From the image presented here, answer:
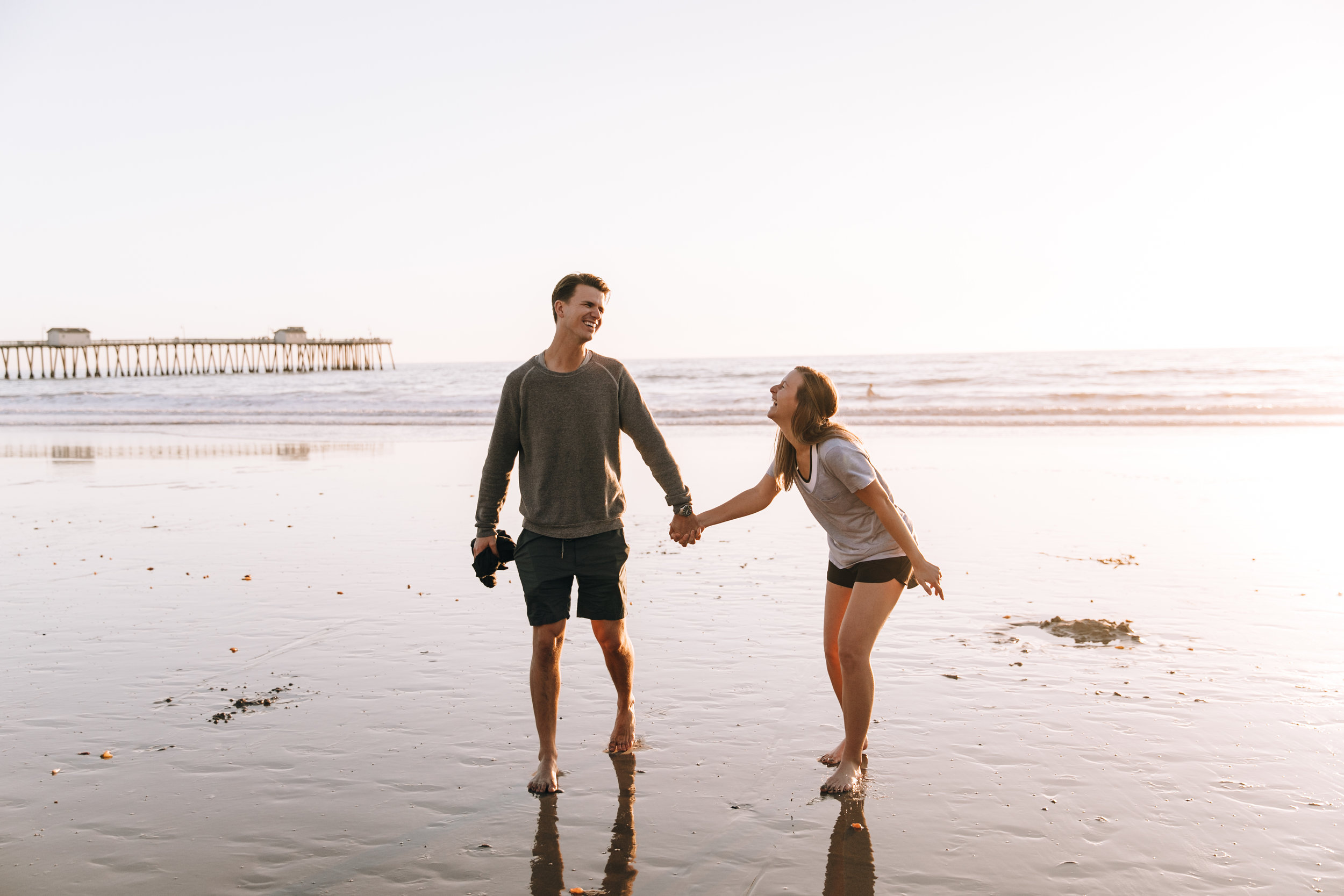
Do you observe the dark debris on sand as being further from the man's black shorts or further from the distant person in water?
the distant person in water

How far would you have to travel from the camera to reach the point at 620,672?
4340 mm

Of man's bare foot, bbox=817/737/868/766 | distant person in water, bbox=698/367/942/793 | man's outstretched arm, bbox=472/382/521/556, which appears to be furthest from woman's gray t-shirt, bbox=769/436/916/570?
man's outstretched arm, bbox=472/382/521/556

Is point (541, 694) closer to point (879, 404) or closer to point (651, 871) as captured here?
point (651, 871)

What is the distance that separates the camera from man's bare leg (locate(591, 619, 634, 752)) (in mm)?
4254

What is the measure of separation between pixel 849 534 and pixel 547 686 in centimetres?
144

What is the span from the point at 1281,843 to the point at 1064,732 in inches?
43.9

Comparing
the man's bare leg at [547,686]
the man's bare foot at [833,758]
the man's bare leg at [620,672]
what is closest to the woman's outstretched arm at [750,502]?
the man's bare leg at [620,672]

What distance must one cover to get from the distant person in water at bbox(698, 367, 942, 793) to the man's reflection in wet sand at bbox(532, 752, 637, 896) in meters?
0.71

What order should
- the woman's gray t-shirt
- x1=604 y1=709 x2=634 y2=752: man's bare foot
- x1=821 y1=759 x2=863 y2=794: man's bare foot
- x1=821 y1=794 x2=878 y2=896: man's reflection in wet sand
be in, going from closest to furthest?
x1=821 y1=794 x2=878 y2=896: man's reflection in wet sand
x1=821 y1=759 x2=863 y2=794: man's bare foot
the woman's gray t-shirt
x1=604 y1=709 x2=634 y2=752: man's bare foot

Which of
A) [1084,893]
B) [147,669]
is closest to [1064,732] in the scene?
[1084,893]

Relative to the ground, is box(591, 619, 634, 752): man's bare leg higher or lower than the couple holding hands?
lower

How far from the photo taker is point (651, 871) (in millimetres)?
3234

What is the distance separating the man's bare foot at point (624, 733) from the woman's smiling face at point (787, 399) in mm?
1474

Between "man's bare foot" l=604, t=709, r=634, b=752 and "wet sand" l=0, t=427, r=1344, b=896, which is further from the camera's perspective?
"man's bare foot" l=604, t=709, r=634, b=752
